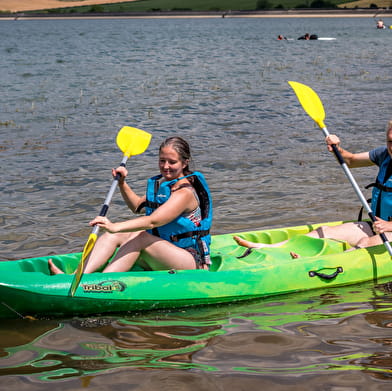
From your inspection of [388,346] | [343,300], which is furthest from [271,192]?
[388,346]

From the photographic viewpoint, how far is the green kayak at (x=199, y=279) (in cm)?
456

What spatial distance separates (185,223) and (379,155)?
188cm

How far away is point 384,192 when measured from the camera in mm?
5441

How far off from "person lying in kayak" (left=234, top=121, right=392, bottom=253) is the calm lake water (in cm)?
46

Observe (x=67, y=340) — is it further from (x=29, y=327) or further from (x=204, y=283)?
(x=204, y=283)

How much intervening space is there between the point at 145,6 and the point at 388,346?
4186 inches

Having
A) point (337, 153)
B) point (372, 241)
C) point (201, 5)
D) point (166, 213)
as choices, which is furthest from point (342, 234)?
point (201, 5)

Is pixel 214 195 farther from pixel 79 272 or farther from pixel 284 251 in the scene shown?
pixel 79 272

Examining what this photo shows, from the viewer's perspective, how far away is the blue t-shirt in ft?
18.3

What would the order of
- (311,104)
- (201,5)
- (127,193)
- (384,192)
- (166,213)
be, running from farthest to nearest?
(201,5) < (311,104) < (384,192) < (127,193) < (166,213)

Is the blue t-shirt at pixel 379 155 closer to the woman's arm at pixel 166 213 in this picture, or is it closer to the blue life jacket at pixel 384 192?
the blue life jacket at pixel 384 192

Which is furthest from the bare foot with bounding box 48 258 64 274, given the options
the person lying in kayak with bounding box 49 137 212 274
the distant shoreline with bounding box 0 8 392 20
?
the distant shoreline with bounding box 0 8 392 20

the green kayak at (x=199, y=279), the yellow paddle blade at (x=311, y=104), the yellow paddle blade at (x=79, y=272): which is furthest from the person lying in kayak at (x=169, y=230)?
the yellow paddle blade at (x=311, y=104)

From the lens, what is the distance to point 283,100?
14.9 metres
